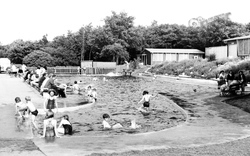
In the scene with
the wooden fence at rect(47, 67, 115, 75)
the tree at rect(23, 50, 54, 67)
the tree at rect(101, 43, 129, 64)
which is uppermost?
the tree at rect(101, 43, 129, 64)

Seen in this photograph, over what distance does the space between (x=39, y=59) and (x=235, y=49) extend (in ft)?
133

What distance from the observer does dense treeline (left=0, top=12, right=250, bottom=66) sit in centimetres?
6894

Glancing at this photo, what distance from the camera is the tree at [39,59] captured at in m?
70.2

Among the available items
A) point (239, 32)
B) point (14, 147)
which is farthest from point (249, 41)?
point (14, 147)

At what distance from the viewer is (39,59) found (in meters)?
70.1

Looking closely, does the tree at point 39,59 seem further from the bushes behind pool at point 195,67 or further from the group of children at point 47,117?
the group of children at point 47,117

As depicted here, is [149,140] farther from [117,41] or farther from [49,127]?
[117,41]

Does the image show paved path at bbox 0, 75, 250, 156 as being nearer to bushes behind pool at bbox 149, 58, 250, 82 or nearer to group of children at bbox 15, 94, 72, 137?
group of children at bbox 15, 94, 72, 137

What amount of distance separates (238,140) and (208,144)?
1.21 meters

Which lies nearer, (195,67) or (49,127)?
(49,127)

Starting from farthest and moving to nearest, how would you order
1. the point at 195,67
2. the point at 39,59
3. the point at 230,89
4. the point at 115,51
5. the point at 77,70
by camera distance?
the point at 39,59 → the point at 115,51 → the point at 77,70 → the point at 195,67 → the point at 230,89

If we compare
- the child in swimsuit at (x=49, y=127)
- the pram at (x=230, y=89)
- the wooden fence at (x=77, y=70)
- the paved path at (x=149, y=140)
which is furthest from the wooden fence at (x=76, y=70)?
the child in swimsuit at (x=49, y=127)

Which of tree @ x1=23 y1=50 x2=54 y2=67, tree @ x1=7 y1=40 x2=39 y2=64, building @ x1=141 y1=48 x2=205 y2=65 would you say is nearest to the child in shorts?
building @ x1=141 y1=48 x2=205 y2=65

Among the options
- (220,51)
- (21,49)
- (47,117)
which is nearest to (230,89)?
(47,117)
